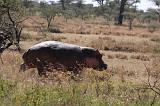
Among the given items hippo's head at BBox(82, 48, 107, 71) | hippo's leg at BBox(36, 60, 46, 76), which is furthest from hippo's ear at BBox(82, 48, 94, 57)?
hippo's leg at BBox(36, 60, 46, 76)

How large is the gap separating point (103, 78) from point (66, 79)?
2.00 meters

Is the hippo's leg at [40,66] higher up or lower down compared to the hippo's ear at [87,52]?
lower down

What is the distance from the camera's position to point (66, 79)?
384 inches

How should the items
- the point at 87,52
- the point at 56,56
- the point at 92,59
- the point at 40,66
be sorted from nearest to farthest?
1. the point at 40,66
2. the point at 56,56
3. the point at 87,52
4. the point at 92,59

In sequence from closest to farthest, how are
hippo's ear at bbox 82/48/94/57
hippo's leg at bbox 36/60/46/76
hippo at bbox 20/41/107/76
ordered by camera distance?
hippo's leg at bbox 36/60/46/76 → hippo at bbox 20/41/107/76 → hippo's ear at bbox 82/48/94/57

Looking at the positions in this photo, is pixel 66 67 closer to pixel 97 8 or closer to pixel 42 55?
pixel 42 55

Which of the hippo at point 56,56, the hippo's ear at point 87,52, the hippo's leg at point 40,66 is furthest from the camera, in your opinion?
the hippo's ear at point 87,52

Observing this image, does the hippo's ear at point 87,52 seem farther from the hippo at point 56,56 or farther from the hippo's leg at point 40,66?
the hippo's leg at point 40,66

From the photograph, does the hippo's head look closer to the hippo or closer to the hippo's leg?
the hippo

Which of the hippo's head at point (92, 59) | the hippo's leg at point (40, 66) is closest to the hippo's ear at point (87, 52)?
the hippo's head at point (92, 59)

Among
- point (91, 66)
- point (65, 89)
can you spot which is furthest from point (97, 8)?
point (65, 89)

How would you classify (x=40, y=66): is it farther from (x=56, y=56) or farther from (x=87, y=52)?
(x=87, y=52)

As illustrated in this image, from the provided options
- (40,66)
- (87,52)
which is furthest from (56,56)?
(87,52)

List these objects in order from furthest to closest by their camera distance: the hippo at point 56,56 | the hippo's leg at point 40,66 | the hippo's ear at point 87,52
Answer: the hippo's ear at point 87,52 < the hippo at point 56,56 < the hippo's leg at point 40,66
